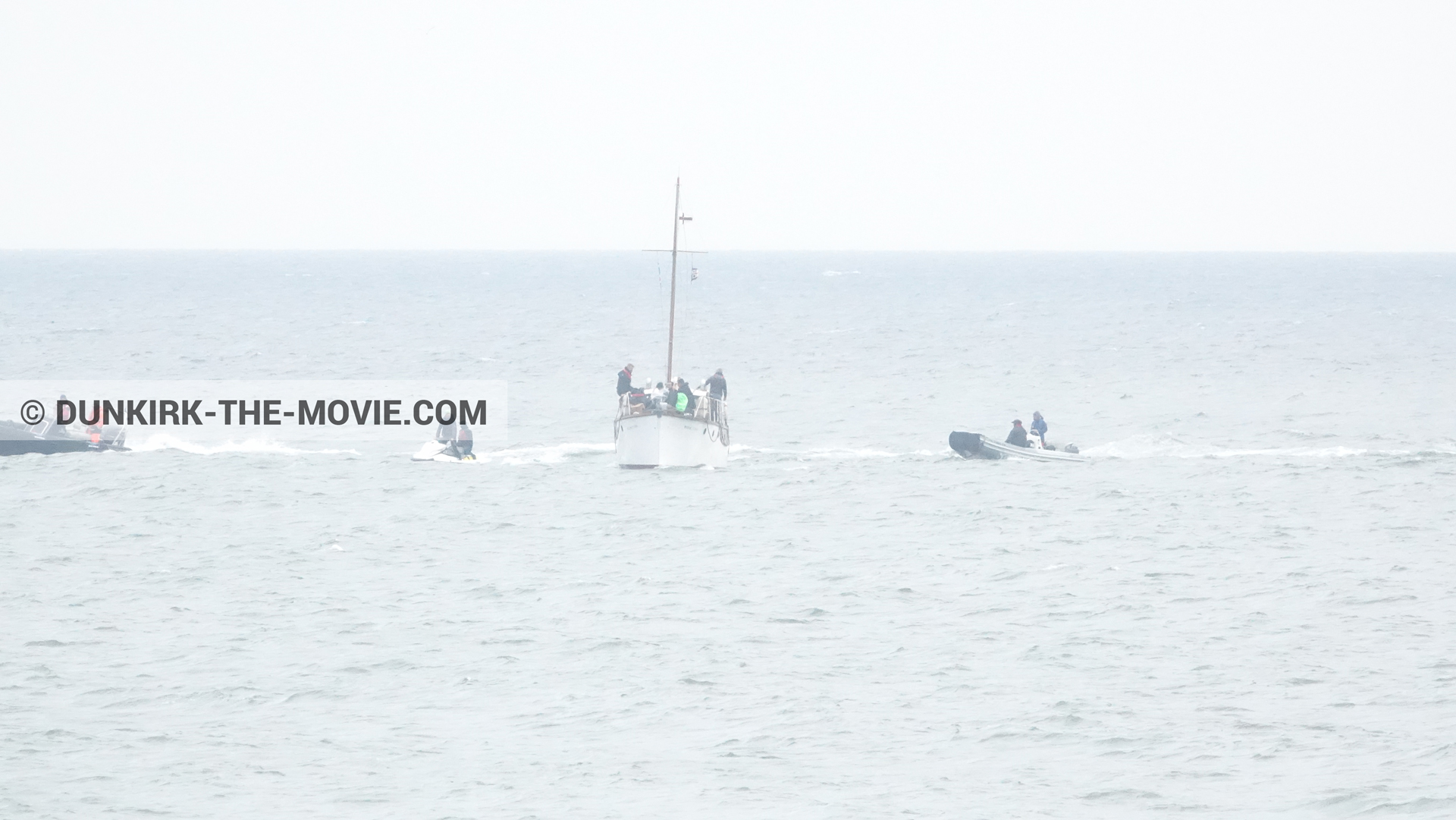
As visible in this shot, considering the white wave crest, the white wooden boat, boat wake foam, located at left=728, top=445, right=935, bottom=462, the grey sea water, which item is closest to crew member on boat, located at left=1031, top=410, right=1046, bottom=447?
the grey sea water

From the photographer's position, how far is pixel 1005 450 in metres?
45.3

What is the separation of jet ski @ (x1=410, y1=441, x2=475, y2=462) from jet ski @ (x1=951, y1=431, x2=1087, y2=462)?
43.2ft

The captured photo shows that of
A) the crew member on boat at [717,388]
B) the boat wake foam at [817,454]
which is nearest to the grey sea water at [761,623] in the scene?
the boat wake foam at [817,454]

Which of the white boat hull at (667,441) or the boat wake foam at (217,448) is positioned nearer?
the white boat hull at (667,441)

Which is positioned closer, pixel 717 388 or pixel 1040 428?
pixel 717 388

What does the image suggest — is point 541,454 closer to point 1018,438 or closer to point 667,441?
point 667,441

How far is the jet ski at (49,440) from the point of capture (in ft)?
144

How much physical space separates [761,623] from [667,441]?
14979 mm

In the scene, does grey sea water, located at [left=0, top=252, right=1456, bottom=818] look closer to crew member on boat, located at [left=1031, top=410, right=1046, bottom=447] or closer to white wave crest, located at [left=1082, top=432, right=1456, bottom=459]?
white wave crest, located at [left=1082, top=432, right=1456, bottom=459]

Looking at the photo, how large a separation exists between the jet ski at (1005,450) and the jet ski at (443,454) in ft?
43.2

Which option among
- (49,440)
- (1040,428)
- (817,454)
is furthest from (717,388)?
(49,440)

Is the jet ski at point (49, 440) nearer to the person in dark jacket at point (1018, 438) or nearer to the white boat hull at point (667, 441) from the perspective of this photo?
the white boat hull at point (667, 441)

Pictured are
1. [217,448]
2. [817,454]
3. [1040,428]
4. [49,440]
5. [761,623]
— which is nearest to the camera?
[761,623]

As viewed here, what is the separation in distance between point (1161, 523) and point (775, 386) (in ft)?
110
